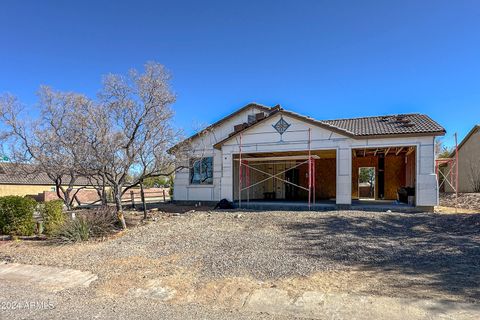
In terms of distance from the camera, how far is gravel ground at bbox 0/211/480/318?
572 cm

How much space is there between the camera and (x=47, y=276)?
23.9 feet

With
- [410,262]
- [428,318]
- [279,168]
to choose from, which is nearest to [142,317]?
[428,318]

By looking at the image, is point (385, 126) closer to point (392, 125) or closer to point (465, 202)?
point (392, 125)

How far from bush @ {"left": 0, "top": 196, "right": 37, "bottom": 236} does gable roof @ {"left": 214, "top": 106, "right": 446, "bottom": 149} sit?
9129mm

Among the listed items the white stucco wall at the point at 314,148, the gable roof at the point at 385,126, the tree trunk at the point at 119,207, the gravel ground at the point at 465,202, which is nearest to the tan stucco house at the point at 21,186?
the white stucco wall at the point at 314,148

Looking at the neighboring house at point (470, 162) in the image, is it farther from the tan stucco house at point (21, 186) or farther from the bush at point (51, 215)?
the tan stucco house at point (21, 186)

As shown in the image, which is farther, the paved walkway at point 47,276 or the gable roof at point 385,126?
the gable roof at point 385,126

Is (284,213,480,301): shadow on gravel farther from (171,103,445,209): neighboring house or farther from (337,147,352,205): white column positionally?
(171,103,445,209): neighboring house

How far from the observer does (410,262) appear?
22.8ft

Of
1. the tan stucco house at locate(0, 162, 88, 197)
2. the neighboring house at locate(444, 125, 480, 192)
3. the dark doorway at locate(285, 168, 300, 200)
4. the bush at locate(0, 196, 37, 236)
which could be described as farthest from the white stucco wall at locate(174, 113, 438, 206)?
the tan stucco house at locate(0, 162, 88, 197)

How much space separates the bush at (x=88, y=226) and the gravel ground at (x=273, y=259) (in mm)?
499

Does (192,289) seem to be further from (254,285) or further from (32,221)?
(32,221)

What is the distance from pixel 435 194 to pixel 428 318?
1153 centimetres

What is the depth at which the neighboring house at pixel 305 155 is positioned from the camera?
49.1 feet
